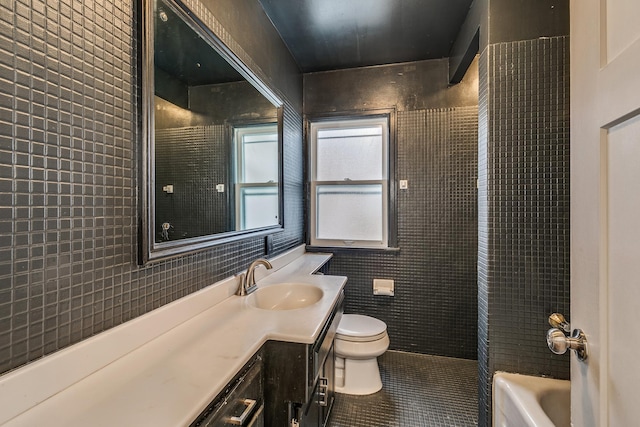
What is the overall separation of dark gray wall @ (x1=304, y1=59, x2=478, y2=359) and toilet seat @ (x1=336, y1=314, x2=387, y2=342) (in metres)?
Answer: 0.44

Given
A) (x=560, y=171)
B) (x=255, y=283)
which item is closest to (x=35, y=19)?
(x=255, y=283)

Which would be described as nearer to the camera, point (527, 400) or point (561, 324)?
point (561, 324)

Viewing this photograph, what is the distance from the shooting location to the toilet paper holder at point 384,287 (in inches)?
96.5

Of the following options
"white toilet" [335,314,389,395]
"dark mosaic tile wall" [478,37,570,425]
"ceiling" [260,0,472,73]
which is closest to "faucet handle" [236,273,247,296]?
"white toilet" [335,314,389,395]

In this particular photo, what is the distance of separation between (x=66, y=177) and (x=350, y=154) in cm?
216

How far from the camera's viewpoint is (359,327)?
6.61 feet

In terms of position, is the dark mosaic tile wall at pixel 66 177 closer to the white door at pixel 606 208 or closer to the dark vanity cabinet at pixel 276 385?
the dark vanity cabinet at pixel 276 385

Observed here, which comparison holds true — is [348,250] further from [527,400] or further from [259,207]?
[527,400]

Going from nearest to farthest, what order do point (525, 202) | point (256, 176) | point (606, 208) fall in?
point (606, 208), point (525, 202), point (256, 176)

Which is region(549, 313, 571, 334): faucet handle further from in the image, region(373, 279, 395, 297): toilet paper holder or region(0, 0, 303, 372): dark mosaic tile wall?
region(373, 279, 395, 297): toilet paper holder

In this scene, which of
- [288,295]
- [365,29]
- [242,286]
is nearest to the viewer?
[242,286]

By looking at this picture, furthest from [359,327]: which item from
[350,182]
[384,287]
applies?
[350,182]

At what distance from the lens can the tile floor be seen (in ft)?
5.63

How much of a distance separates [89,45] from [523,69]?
166 cm
